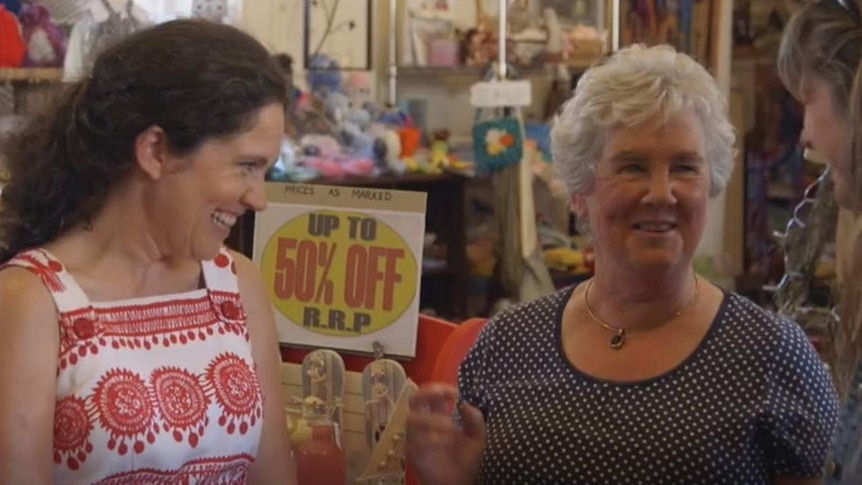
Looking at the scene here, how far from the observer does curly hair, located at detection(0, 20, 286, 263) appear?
156cm

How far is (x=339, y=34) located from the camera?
16.9 ft

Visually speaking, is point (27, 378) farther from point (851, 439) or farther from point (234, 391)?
point (851, 439)

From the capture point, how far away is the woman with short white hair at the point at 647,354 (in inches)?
60.6

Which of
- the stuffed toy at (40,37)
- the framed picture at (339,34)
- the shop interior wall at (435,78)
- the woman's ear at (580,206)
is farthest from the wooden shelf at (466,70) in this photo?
the woman's ear at (580,206)

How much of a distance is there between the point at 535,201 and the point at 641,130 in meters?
3.82

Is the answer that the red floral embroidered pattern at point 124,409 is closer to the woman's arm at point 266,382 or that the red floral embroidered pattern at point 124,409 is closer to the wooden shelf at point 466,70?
the woman's arm at point 266,382

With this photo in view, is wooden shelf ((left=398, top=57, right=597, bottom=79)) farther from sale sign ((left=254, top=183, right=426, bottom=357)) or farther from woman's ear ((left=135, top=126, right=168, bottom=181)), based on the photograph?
woman's ear ((left=135, top=126, right=168, bottom=181))

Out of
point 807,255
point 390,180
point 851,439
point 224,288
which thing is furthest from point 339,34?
point 851,439

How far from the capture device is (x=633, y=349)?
1640 millimetres

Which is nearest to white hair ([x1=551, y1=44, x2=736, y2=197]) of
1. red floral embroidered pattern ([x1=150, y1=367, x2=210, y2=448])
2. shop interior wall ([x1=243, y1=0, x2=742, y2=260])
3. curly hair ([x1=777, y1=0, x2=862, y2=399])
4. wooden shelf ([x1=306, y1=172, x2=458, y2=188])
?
curly hair ([x1=777, y1=0, x2=862, y2=399])

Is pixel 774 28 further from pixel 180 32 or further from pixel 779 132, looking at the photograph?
pixel 180 32

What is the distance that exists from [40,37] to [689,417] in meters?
3.18

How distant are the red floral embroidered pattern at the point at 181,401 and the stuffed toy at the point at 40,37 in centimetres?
280

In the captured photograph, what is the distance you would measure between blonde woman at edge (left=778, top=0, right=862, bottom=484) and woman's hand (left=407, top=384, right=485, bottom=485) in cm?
49
